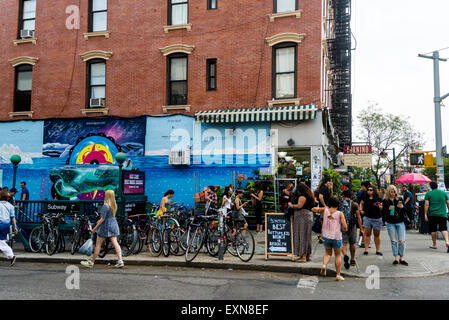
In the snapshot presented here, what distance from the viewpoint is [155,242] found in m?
11.1

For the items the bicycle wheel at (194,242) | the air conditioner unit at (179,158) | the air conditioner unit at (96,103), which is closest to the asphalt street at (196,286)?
the bicycle wheel at (194,242)

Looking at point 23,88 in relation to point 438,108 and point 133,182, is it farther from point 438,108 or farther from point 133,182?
point 438,108

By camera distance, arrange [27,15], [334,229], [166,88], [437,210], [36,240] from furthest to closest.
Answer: [27,15] → [166,88] → [437,210] → [36,240] → [334,229]

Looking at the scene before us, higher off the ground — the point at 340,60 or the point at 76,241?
the point at 340,60

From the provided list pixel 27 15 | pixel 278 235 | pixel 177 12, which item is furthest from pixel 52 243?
pixel 27 15

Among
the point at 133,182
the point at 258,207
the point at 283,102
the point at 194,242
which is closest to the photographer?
the point at 194,242

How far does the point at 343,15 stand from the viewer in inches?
853

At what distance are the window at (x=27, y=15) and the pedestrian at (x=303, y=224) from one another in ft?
55.9

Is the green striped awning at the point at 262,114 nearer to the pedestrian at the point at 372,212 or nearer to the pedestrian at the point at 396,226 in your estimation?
the pedestrian at the point at 372,212

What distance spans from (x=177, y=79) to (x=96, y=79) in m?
3.97

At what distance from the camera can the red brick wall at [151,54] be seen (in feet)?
56.7

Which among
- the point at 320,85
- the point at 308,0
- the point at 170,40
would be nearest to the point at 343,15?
the point at 308,0

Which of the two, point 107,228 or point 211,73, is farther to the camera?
point 211,73

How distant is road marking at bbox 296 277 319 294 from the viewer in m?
7.70
